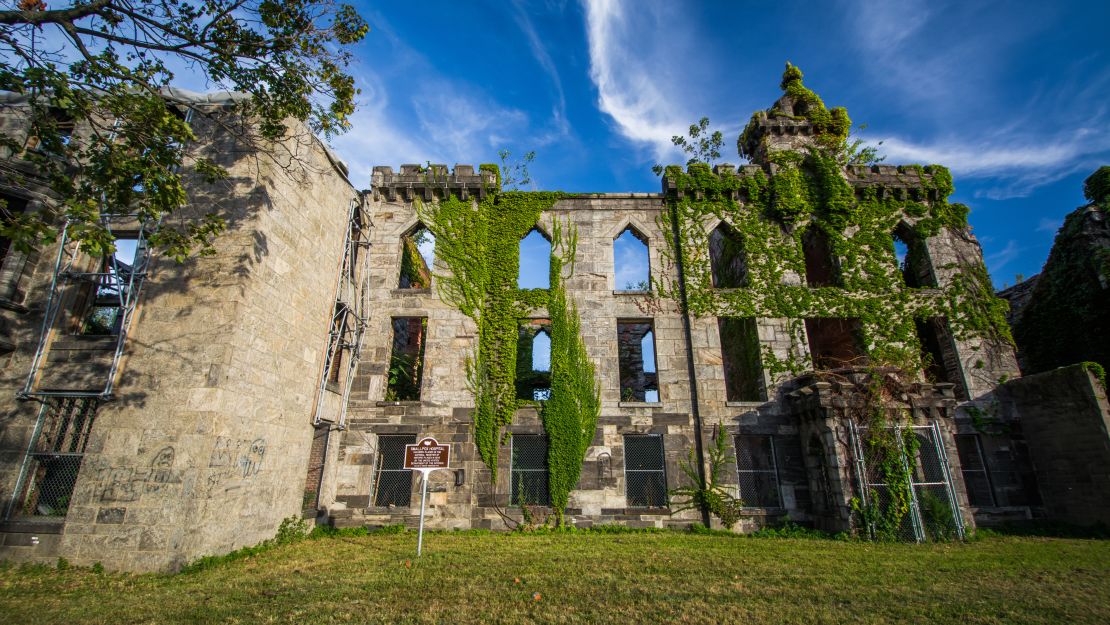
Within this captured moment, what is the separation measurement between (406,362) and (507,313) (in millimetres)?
4358

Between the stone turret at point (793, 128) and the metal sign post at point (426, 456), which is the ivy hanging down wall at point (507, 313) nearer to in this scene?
the metal sign post at point (426, 456)

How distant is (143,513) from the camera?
834 centimetres

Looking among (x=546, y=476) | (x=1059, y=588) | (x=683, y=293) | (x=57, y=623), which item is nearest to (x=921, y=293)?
(x=683, y=293)

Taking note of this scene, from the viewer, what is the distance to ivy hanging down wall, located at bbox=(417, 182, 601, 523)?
13.5 m

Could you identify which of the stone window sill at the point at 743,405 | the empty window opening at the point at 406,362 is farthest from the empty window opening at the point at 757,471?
the empty window opening at the point at 406,362

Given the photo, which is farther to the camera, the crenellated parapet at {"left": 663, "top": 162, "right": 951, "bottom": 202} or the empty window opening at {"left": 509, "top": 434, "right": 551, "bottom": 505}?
the crenellated parapet at {"left": 663, "top": 162, "right": 951, "bottom": 202}

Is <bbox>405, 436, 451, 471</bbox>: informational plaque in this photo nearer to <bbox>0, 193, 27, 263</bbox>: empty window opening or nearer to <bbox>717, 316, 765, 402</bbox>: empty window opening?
<bbox>717, 316, 765, 402</bbox>: empty window opening

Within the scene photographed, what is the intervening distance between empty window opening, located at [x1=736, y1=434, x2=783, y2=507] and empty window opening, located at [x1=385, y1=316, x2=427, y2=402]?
1000cm

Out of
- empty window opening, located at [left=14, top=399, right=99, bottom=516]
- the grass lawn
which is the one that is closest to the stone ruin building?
empty window opening, located at [left=14, top=399, right=99, bottom=516]

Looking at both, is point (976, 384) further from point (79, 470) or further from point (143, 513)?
point (79, 470)

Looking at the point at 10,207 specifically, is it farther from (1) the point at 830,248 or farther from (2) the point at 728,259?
(1) the point at 830,248

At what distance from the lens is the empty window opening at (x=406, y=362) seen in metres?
15.5

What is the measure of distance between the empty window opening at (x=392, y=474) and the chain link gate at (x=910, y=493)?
39.5 ft

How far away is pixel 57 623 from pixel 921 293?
2123 centimetres
